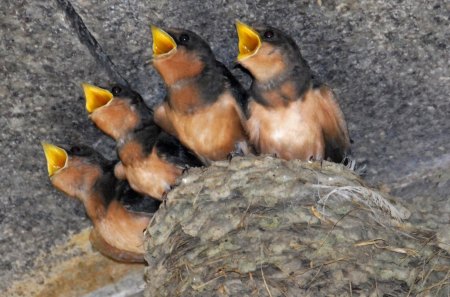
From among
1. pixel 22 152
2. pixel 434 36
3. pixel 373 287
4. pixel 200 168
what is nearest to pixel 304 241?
pixel 373 287

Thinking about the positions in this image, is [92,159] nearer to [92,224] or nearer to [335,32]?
[92,224]

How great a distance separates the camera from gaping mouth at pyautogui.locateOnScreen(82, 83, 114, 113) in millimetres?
4191

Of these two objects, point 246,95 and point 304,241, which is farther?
point 246,95

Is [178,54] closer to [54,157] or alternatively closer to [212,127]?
[212,127]

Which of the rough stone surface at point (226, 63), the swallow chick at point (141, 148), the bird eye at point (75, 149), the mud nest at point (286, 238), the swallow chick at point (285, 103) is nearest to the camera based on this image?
the mud nest at point (286, 238)

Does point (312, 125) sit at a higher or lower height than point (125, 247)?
higher

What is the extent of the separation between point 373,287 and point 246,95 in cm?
94

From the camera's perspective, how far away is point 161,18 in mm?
4074

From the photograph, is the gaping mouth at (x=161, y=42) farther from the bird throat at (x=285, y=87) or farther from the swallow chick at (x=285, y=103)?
the bird throat at (x=285, y=87)

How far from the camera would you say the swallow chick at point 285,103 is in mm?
4098

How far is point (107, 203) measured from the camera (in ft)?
15.0

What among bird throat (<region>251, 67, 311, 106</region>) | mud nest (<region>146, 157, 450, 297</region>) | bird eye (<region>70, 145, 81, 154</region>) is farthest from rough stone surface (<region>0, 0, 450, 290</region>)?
mud nest (<region>146, 157, 450, 297</region>)

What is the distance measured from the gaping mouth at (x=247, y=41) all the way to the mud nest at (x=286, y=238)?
351mm

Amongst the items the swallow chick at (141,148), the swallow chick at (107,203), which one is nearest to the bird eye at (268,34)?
the swallow chick at (141,148)
